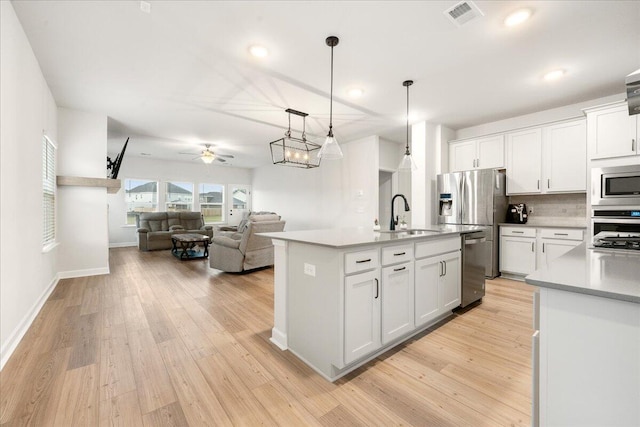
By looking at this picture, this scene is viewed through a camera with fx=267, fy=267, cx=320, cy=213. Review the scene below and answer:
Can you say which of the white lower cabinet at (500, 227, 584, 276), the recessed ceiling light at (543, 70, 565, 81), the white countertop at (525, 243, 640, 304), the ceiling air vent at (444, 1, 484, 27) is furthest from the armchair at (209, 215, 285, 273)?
the recessed ceiling light at (543, 70, 565, 81)

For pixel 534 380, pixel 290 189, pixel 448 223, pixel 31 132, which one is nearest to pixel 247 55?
pixel 31 132

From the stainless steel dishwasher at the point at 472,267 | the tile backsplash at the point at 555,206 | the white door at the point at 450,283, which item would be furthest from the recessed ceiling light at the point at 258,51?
the tile backsplash at the point at 555,206

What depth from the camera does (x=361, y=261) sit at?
191 centimetres

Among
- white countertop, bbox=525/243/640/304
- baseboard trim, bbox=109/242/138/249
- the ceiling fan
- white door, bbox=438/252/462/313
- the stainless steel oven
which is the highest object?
the ceiling fan

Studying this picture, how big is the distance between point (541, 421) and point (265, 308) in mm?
2642

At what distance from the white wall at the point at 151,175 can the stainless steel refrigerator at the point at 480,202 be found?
6.48 m

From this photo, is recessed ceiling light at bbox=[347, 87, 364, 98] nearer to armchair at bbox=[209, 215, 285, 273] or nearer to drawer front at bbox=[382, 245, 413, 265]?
drawer front at bbox=[382, 245, 413, 265]

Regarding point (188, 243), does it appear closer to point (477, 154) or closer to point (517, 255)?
point (477, 154)

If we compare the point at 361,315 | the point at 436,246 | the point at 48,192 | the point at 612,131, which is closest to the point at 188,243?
the point at 48,192

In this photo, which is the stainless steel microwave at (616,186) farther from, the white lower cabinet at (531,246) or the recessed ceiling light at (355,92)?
the recessed ceiling light at (355,92)

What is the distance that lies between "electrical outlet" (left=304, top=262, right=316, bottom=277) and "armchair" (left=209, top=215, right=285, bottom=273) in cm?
269

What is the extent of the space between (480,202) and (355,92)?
277 cm

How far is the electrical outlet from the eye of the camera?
6.52ft

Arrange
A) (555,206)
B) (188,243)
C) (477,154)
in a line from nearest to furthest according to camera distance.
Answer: (555,206) → (477,154) → (188,243)
